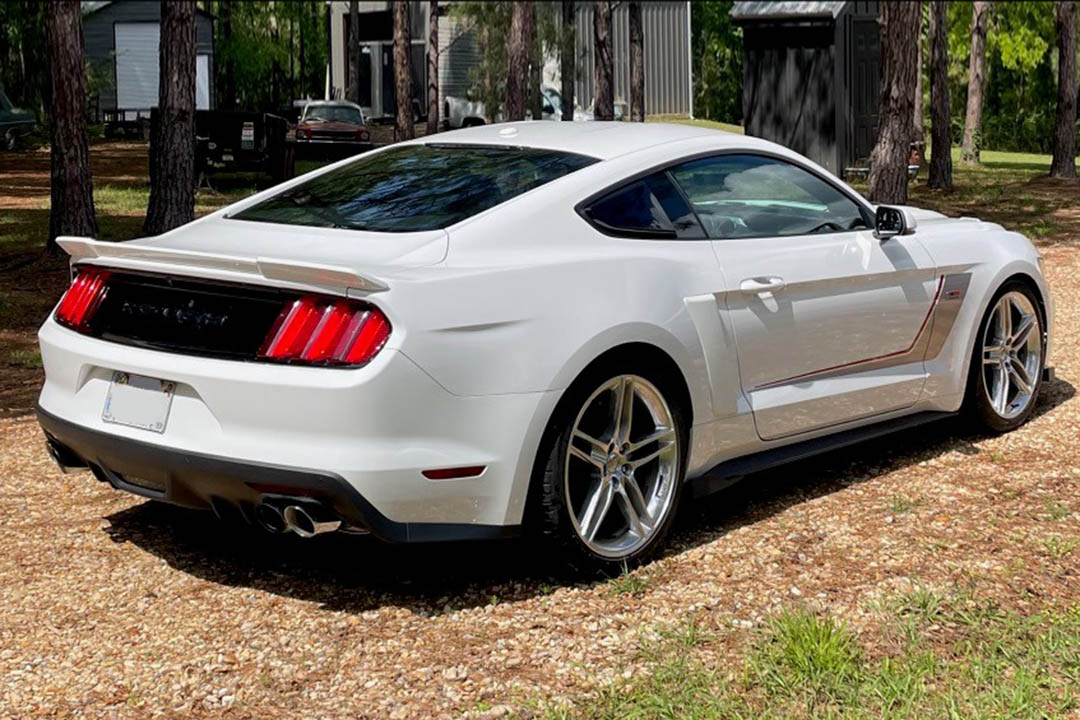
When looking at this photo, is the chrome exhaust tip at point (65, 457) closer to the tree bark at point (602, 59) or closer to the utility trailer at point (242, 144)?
the utility trailer at point (242, 144)

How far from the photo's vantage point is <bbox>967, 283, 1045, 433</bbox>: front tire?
7.38 meters

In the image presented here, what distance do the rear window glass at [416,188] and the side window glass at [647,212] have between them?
7.9 inches

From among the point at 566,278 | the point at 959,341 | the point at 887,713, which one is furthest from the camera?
the point at 959,341

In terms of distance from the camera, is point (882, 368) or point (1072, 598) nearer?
point (1072, 598)

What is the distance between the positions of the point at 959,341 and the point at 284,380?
11.5ft

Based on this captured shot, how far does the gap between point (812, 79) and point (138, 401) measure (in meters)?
23.1

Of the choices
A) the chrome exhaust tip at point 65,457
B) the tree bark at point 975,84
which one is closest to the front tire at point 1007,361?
the chrome exhaust tip at point 65,457

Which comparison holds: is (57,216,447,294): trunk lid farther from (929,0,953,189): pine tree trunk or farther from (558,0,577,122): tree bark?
(558,0,577,122): tree bark

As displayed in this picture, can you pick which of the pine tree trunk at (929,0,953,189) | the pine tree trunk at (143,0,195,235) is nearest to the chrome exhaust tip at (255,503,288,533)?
the pine tree trunk at (143,0,195,235)

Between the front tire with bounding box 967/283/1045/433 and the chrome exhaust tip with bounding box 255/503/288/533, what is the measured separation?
145 inches

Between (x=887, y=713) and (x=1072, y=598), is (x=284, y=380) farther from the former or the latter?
(x=1072, y=598)

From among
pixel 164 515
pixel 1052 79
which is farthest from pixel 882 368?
pixel 1052 79

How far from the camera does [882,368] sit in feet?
22.0

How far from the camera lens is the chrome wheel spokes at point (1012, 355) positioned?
7.50m
